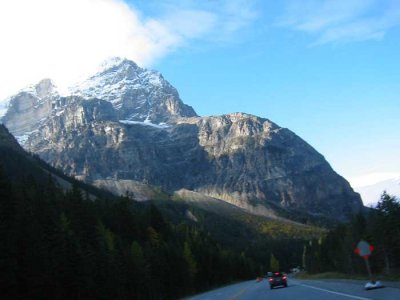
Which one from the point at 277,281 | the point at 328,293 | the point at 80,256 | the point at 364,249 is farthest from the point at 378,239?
the point at 328,293

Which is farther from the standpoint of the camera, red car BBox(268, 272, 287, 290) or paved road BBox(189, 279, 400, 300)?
red car BBox(268, 272, 287, 290)

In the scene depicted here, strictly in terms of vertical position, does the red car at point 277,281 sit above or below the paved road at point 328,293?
above

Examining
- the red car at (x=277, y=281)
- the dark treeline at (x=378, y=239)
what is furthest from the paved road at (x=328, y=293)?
the dark treeline at (x=378, y=239)

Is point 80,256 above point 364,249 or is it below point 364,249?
above

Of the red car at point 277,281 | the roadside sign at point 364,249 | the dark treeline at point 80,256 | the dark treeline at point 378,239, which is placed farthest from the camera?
the dark treeline at point 378,239

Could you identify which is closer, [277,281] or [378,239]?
[277,281]

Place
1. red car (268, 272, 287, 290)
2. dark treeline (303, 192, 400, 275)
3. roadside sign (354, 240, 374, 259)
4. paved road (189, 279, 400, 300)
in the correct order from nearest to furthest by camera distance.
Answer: paved road (189, 279, 400, 300)
roadside sign (354, 240, 374, 259)
red car (268, 272, 287, 290)
dark treeline (303, 192, 400, 275)

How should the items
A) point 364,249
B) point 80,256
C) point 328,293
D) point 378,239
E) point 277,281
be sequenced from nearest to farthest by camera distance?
1. point 328,293
2. point 364,249
3. point 80,256
4. point 277,281
5. point 378,239

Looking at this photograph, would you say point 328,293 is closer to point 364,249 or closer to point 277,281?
point 364,249

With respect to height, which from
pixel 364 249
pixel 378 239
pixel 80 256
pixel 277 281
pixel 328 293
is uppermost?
pixel 378 239

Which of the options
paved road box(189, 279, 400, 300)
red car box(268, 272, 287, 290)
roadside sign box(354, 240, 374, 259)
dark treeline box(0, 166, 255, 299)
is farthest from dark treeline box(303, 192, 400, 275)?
roadside sign box(354, 240, 374, 259)

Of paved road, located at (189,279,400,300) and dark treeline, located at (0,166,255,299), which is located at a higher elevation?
dark treeline, located at (0,166,255,299)

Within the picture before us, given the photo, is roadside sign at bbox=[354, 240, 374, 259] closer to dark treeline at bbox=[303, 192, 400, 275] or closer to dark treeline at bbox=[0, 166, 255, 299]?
dark treeline at bbox=[0, 166, 255, 299]

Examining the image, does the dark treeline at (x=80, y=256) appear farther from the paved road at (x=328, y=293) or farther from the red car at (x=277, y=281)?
the red car at (x=277, y=281)
